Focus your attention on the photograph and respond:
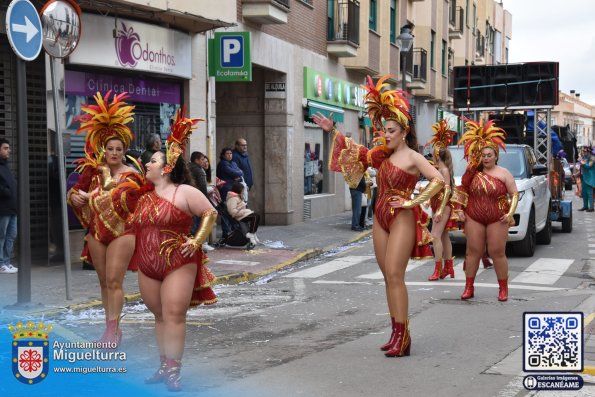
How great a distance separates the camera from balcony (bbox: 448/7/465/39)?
149 feet

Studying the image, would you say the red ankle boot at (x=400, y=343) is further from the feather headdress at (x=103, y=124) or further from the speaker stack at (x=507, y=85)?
the speaker stack at (x=507, y=85)

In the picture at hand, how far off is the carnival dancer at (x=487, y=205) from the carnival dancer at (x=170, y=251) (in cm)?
461

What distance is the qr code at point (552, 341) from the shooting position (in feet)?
17.8

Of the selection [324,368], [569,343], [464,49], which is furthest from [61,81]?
[464,49]

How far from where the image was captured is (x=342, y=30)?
81.6 feet

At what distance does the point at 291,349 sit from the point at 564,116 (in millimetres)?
120287

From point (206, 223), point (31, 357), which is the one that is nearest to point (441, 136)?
point (206, 223)

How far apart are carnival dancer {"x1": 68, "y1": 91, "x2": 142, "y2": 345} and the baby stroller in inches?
297

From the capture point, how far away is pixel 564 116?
122 metres

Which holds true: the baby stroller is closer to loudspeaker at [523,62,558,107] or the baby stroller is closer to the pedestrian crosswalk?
the pedestrian crosswalk

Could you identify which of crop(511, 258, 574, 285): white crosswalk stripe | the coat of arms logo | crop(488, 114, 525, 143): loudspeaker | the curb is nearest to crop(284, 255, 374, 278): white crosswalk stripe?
the curb

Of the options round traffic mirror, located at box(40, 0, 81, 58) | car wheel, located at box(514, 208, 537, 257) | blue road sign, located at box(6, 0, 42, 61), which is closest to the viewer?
blue road sign, located at box(6, 0, 42, 61)

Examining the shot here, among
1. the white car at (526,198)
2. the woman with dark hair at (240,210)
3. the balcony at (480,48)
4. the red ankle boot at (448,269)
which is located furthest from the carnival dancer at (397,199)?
the balcony at (480,48)

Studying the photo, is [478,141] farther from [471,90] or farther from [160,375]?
[471,90]
